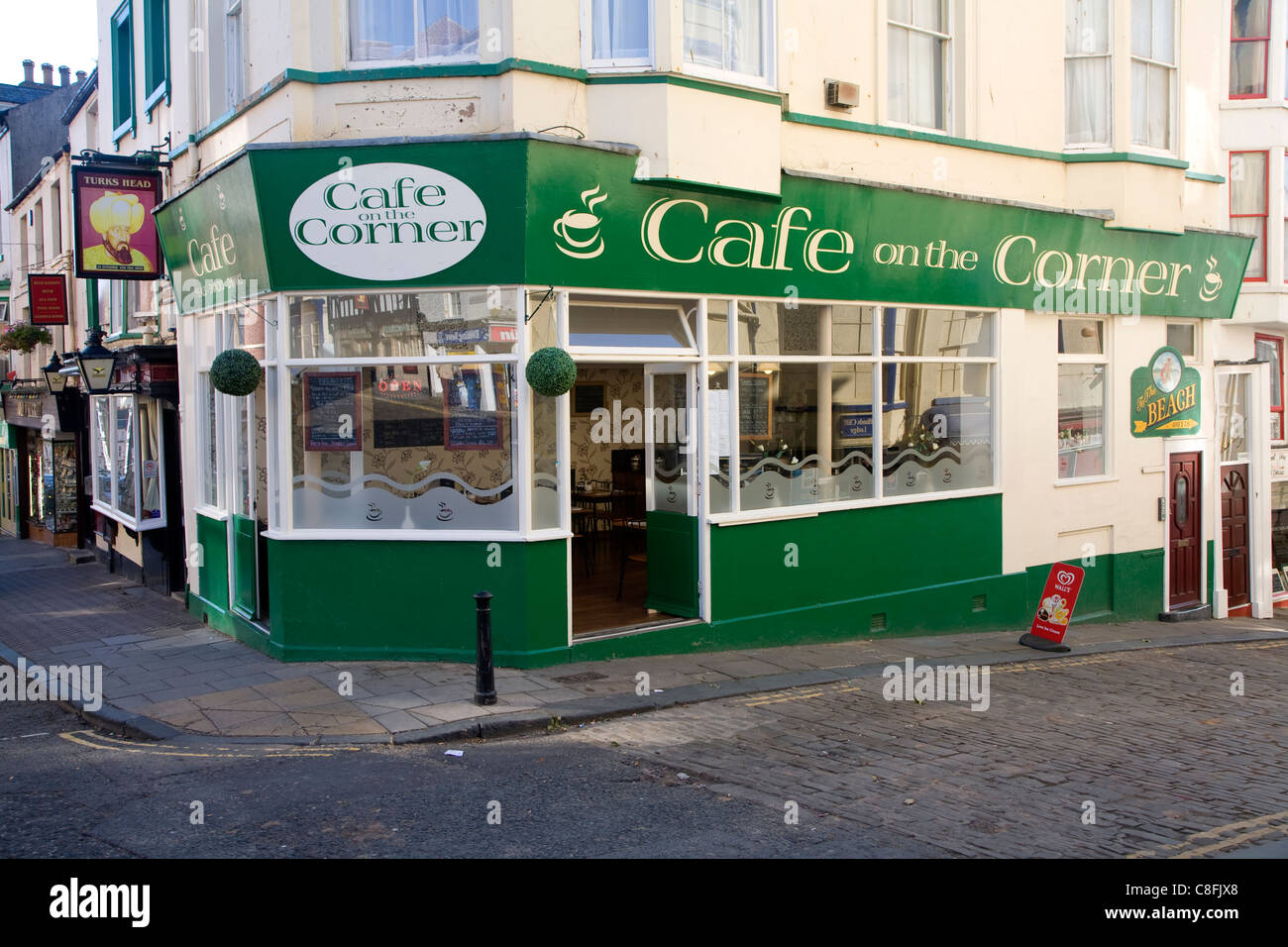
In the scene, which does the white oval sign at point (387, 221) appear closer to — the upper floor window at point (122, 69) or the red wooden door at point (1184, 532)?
the upper floor window at point (122, 69)

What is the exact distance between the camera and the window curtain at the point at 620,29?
401 inches

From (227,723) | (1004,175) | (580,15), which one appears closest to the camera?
(227,723)

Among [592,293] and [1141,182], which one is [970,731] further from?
[1141,182]

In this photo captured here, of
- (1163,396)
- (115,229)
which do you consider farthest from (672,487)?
(1163,396)

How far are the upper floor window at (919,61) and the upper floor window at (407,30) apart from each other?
491 cm

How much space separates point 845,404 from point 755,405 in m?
1.30

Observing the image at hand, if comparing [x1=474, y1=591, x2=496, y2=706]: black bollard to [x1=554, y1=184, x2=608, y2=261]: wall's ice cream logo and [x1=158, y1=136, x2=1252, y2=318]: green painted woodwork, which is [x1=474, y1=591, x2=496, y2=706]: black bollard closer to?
[x1=158, y1=136, x2=1252, y2=318]: green painted woodwork

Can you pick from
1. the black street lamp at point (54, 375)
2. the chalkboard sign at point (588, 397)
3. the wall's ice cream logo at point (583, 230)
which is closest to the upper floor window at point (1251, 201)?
the chalkboard sign at point (588, 397)

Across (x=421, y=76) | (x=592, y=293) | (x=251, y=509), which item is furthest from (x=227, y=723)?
(x=421, y=76)

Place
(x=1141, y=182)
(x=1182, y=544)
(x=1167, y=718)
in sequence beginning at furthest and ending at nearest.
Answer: (x=1182, y=544)
(x=1141, y=182)
(x=1167, y=718)

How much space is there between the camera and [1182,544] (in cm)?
1577

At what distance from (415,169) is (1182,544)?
1169 centimetres

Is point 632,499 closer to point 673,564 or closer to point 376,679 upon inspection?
point 673,564

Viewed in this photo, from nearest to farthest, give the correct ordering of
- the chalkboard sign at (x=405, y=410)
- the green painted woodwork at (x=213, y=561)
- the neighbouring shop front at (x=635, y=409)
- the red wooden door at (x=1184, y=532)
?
the neighbouring shop front at (x=635, y=409)
the chalkboard sign at (x=405, y=410)
the green painted woodwork at (x=213, y=561)
the red wooden door at (x=1184, y=532)
